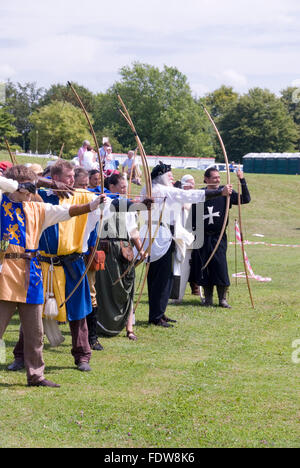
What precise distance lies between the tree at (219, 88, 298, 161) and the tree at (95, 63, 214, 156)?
2.43 m

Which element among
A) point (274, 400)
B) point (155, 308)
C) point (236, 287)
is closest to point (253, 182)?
point (236, 287)

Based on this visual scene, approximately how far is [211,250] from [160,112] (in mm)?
51906

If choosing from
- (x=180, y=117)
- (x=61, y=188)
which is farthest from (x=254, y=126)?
(x=61, y=188)

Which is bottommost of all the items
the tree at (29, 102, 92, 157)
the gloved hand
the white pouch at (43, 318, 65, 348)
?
the white pouch at (43, 318, 65, 348)

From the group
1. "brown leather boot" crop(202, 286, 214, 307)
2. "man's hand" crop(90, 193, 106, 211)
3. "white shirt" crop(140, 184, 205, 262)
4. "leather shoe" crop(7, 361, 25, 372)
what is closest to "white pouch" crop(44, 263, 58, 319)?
"leather shoe" crop(7, 361, 25, 372)

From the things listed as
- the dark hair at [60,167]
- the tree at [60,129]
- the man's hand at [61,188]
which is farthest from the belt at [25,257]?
the tree at [60,129]

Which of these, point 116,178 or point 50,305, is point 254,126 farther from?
point 50,305

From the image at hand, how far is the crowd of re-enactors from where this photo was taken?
549 cm

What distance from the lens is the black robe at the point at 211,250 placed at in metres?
9.63

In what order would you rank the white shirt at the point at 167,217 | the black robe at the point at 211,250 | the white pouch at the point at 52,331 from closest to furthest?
the white pouch at the point at 52,331 < the white shirt at the point at 167,217 < the black robe at the point at 211,250

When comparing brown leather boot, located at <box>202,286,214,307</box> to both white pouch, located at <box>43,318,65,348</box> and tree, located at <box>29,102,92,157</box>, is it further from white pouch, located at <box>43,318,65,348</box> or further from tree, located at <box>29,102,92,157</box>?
tree, located at <box>29,102,92,157</box>

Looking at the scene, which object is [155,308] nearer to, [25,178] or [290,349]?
[290,349]

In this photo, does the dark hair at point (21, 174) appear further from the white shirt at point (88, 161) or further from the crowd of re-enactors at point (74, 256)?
the white shirt at point (88, 161)

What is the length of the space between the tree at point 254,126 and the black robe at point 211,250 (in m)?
53.4
